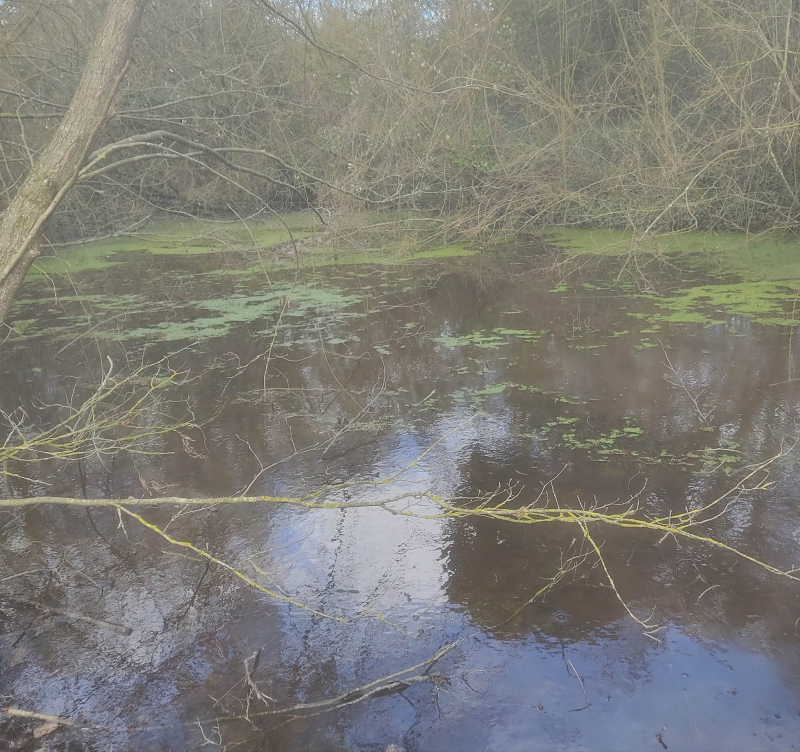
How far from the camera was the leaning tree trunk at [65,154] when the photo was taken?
2.96 metres

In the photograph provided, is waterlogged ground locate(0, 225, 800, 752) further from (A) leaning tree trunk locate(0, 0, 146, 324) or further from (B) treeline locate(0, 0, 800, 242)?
(B) treeline locate(0, 0, 800, 242)

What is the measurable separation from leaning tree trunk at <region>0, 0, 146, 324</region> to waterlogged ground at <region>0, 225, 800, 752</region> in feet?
4.24

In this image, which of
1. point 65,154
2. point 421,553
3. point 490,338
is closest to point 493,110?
point 490,338

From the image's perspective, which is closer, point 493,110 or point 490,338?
point 490,338

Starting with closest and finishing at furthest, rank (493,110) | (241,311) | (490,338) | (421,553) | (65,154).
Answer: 1. (65,154)
2. (421,553)
3. (490,338)
4. (241,311)
5. (493,110)

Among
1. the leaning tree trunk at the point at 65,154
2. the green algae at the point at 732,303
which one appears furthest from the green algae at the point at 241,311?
the green algae at the point at 732,303

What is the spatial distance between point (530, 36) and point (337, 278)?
238 inches

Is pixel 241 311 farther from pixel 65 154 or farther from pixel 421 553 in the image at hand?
pixel 421 553

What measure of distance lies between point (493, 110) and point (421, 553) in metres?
10.2

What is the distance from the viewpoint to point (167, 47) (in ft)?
20.0

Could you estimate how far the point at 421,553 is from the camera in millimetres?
3396

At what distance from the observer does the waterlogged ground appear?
2.48m

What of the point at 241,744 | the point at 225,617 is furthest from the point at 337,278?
the point at 241,744

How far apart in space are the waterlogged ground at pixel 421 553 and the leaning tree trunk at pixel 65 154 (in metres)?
1.29
